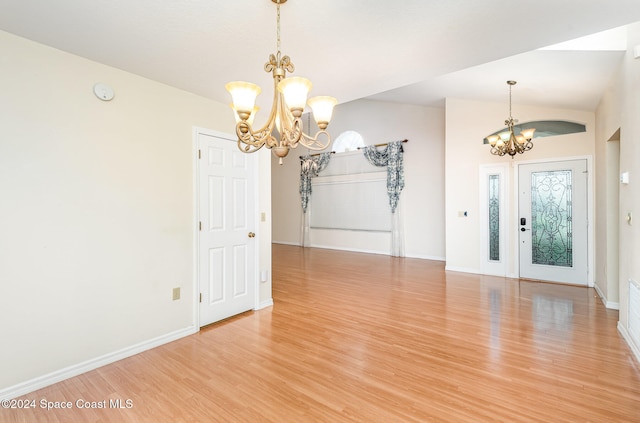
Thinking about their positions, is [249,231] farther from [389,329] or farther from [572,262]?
[572,262]

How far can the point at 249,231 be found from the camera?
3.81m

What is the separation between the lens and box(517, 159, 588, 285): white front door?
4867 millimetres

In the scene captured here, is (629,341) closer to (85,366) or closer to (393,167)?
(85,366)

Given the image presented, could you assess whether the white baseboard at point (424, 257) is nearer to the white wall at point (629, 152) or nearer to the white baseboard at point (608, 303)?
the white baseboard at point (608, 303)

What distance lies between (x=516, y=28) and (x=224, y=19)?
6.53 ft

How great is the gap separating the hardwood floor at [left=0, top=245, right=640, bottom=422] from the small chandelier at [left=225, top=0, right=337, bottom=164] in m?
1.71

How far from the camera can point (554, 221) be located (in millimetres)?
5059

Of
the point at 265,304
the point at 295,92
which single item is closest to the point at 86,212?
the point at 295,92

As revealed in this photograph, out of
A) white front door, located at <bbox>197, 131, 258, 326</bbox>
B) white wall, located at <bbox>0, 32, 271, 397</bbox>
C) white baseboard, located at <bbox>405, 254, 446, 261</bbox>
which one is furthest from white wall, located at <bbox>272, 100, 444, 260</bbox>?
white wall, located at <bbox>0, 32, 271, 397</bbox>

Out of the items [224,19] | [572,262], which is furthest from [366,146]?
[224,19]

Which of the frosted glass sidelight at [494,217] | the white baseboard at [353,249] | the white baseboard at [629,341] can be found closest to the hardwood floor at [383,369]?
the white baseboard at [629,341]

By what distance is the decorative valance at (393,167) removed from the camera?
762 cm

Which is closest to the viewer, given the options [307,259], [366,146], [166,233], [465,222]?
[166,233]

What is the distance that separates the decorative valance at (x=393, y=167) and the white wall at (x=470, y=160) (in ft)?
5.22
